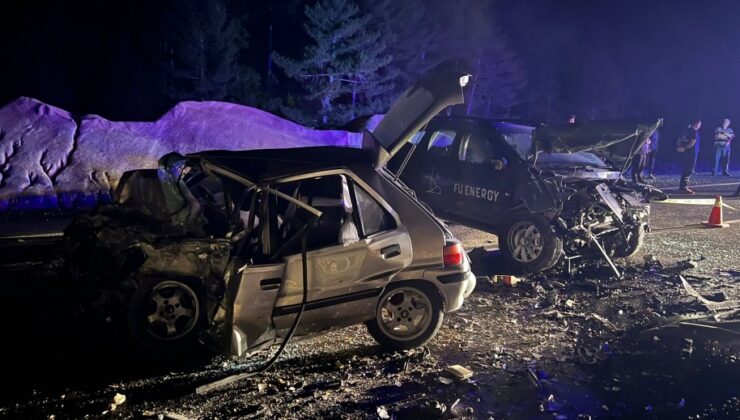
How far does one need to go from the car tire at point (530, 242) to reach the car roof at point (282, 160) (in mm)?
3194

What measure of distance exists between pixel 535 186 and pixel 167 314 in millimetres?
4942

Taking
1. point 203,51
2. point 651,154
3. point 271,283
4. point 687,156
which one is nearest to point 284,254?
point 271,283

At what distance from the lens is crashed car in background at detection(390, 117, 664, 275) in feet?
24.2

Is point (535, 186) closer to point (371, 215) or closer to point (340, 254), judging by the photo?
point (371, 215)

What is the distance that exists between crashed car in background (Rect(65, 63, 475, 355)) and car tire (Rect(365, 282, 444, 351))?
0.01 m

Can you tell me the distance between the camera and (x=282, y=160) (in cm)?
475

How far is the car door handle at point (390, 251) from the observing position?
4574 mm

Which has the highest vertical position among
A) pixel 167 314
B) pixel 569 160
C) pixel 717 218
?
pixel 569 160

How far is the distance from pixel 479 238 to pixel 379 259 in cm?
525

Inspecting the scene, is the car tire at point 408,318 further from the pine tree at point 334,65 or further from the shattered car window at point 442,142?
the pine tree at point 334,65

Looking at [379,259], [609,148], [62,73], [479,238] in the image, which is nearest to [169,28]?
[62,73]

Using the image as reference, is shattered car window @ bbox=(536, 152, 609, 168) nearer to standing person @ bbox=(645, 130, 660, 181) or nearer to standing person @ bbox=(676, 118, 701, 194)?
standing person @ bbox=(676, 118, 701, 194)

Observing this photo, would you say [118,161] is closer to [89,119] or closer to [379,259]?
[89,119]

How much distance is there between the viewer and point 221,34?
65.5 ft
